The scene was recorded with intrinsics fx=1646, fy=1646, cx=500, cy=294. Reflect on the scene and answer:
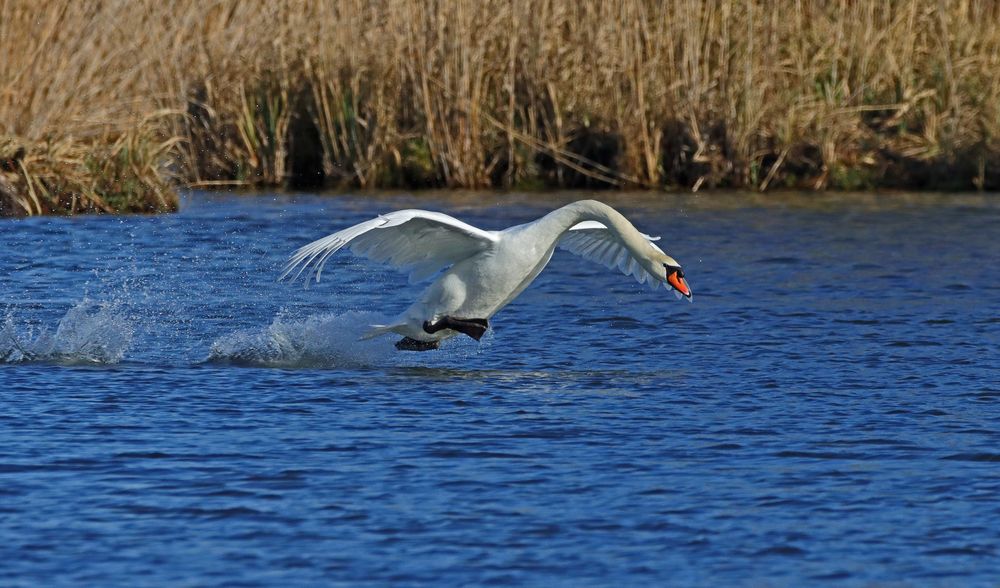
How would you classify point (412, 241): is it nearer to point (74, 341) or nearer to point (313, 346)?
point (313, 346)

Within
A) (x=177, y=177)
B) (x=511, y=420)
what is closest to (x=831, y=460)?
(x=511, y=420)

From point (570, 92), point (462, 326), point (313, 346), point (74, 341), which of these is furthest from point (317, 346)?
point (570, 92)

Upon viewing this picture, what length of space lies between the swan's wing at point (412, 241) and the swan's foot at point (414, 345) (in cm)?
41

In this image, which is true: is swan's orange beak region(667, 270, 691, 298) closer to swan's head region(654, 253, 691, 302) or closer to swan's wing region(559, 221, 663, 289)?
swan's head region(654, 253, 691, 302)

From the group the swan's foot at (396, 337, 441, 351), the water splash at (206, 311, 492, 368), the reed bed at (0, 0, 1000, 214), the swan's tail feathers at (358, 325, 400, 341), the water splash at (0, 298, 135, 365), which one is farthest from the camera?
the reed bed at (0, 0, 1000, 214)

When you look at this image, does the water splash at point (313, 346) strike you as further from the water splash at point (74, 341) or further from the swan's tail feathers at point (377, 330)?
the water splash at point (74, 341)

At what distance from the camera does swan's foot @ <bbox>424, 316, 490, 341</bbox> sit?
9789 mm

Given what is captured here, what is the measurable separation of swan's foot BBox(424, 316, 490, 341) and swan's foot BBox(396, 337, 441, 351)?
0.26 metres

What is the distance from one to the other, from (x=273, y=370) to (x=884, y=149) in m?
12.3

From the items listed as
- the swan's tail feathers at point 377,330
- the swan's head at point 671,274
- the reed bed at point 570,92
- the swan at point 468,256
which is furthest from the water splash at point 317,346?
the reed bed at point 570,92

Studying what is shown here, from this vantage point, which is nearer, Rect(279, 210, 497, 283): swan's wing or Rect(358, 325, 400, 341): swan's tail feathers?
Rect(279, 210, 497, 283): swan's wing

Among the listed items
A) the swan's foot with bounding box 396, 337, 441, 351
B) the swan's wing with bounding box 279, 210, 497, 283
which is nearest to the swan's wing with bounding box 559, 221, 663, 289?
the swan's wing with bounding box 279, 210, 497, 283

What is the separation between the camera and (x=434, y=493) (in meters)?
7.05

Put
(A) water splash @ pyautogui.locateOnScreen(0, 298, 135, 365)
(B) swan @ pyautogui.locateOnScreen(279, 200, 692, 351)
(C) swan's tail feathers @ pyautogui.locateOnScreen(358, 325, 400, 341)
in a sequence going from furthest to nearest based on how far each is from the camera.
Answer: (A) water splash @ pyautogui.locateOnScreen(0, 298, 135, 365)
(C) swan's tail feathers @ pyautogui.locateOnScreen(358, 325, 400, 341)
(B) swan @ pyautogui.locateOnScreen(279, 200, 692, 351)
